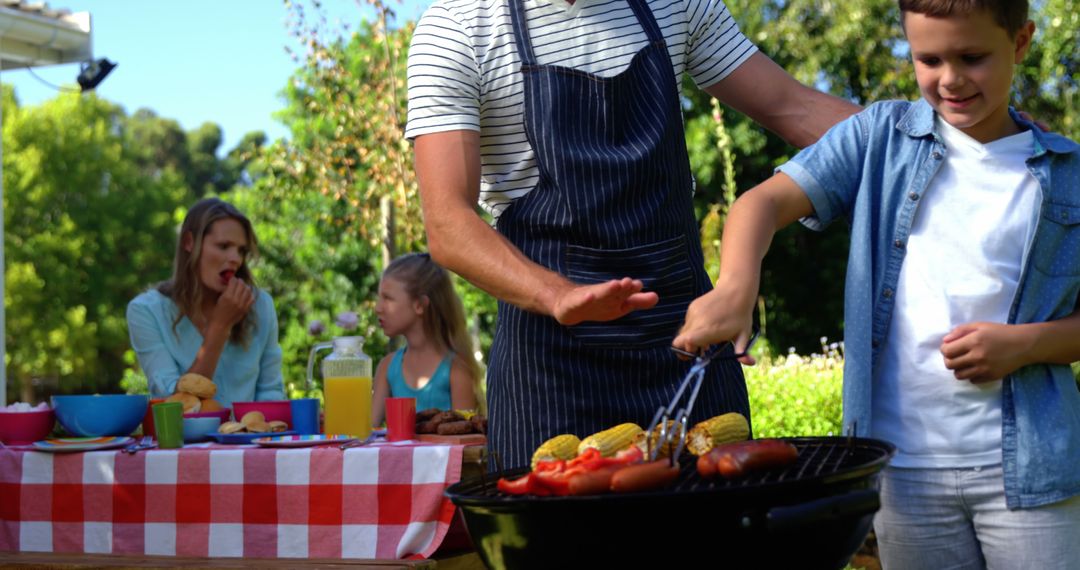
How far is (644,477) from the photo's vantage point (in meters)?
1.42

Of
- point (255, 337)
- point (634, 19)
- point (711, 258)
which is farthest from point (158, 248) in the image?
point (634, 19)

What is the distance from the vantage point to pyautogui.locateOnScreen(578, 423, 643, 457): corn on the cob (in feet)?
5.43

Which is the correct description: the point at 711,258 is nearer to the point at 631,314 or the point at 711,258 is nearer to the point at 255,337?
the point at 255,337

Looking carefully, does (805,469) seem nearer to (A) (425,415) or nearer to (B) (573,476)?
(B) (573,476)

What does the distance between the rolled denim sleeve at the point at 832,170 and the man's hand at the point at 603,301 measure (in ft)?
1.19

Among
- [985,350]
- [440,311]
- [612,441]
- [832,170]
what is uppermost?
[832,170]

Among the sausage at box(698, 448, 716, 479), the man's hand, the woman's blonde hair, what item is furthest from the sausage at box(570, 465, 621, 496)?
the woman's blonde hair

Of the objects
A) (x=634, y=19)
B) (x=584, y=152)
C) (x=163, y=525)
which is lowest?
(x=163, y=525)

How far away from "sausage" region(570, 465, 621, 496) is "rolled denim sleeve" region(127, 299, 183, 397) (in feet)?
10.7

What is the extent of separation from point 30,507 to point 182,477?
481 millimetres

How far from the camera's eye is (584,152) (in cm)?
208

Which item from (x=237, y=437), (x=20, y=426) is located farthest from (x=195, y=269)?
(x=237, y=437)

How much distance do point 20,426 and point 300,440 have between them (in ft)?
2.88

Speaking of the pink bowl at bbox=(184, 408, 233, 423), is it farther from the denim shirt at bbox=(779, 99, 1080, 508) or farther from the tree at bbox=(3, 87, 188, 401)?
the tree at bbox=(3, 87, 188, 401)
